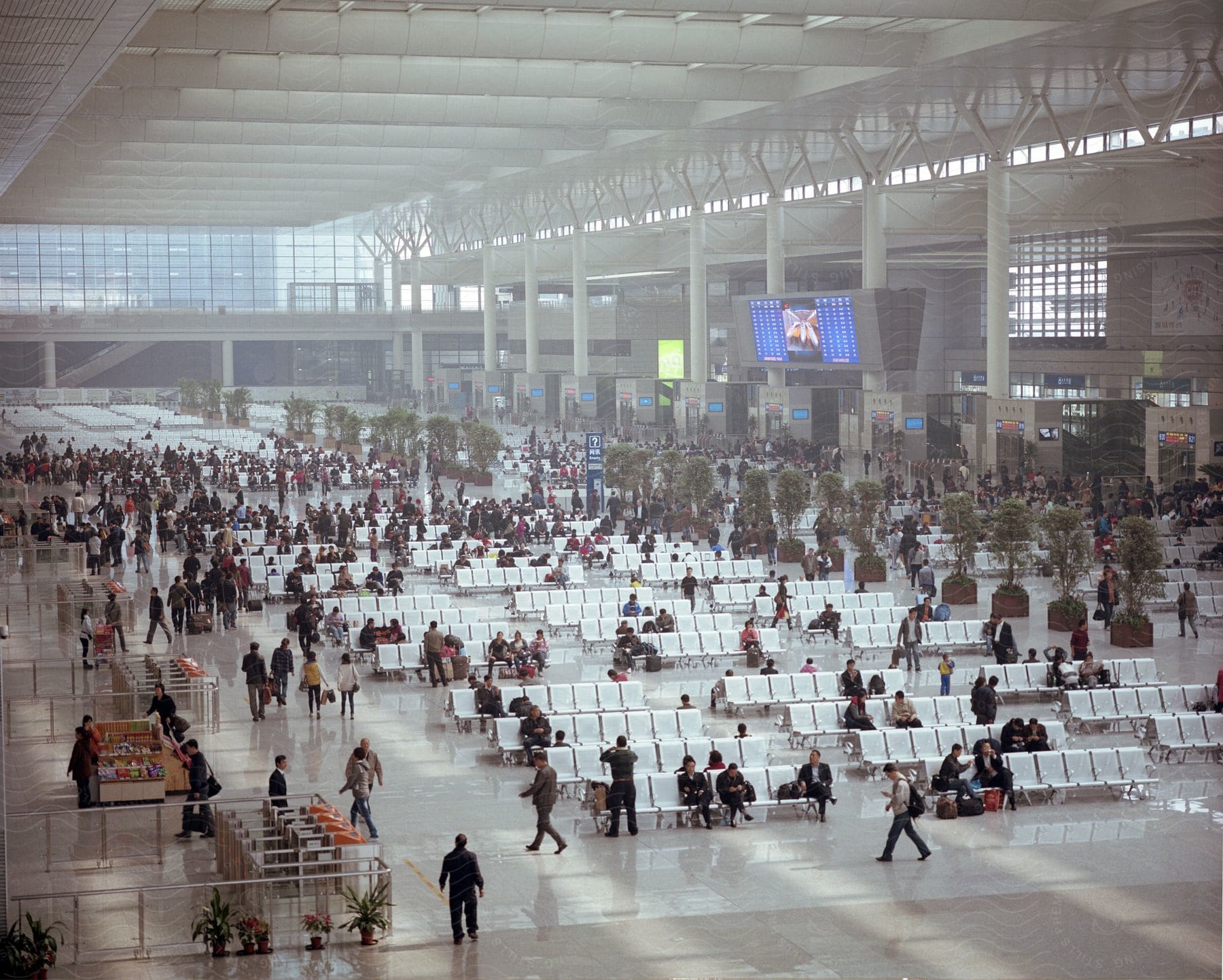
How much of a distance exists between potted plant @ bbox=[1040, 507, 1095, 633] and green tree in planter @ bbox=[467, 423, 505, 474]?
71.6 ft

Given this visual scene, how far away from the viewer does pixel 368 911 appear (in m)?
9.93

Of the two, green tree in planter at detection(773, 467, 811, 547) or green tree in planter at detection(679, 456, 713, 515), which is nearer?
green tree in planter at detection(773, 467, 811, 547)

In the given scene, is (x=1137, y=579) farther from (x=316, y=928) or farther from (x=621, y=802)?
(x=316, y=928)

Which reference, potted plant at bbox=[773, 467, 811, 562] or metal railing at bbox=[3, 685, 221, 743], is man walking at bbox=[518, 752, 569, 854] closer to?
metal railing at bbox=[3, 685, 221, 743]

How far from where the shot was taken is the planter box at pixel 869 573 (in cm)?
2669

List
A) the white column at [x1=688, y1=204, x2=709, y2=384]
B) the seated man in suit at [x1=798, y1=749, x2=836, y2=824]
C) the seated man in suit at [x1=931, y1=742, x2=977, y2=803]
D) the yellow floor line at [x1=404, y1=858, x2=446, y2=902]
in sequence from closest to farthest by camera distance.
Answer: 1. the yellow floor line at [x1=404, y1=858, x2=446, y2=902]
2. the seated man in suit at [x1=798, y1=749, x2=836, y2=824]
3. the seated man in suit at [x1=931, y1=742, x2=977, y2=803]
4. the white column at [x1=688, y1=204, x2=709, y2=384]

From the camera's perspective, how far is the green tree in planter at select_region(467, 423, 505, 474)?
4166cm

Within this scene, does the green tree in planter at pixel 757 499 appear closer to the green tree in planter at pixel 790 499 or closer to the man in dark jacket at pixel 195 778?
the green tree in planter at pixel 790 499

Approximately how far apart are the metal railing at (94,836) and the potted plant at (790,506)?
17805 mm

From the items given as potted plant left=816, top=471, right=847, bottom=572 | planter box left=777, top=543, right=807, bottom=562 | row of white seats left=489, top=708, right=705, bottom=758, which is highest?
potted plant left=816, top=471, right=847, bottom=572

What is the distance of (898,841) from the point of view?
12469 mm

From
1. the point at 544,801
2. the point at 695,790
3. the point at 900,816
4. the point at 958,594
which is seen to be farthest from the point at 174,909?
the point at 958,594

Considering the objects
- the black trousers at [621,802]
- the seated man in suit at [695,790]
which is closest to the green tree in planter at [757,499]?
the seated man in suit at [695,790]

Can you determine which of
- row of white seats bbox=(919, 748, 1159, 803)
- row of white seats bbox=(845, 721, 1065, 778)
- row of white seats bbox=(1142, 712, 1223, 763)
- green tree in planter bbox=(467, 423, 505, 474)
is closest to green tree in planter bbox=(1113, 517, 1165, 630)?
row of white seats bbox=(1142, 712, 1223, 763)
